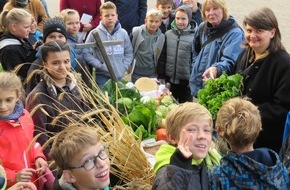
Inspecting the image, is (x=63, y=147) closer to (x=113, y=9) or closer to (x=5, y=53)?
(x=5, y=53)

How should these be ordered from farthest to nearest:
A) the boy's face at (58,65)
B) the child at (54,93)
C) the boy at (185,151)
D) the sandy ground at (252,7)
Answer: the sandy ground at (252,7)
the boy's face at (58,65)
the child at (54,93)
the boy at (185,151)

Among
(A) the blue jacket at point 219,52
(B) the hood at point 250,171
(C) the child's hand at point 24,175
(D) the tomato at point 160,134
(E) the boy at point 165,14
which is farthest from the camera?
(E) the boy at point 165,14

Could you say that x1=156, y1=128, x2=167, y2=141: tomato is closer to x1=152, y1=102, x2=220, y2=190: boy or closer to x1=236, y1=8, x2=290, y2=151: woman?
x1=236, y1=8, x2=290, y2=151: woman

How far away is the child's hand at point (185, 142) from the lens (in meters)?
2.33

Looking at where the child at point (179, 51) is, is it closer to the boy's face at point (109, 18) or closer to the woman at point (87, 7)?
the boy's face at point (109, 18)

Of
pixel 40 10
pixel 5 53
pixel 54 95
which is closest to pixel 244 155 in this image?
pixel 54 95

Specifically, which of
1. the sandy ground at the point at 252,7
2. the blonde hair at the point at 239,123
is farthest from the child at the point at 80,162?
the sandy ground at the point at 252,7

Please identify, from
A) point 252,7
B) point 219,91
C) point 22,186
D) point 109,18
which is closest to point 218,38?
point 219,91

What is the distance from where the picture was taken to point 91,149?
2.33 m

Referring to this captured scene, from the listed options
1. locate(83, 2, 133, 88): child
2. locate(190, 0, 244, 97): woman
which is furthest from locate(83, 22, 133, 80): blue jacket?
locate(190, 0, 244, 97): woman

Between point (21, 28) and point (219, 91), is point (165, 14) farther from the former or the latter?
point (219, 91)

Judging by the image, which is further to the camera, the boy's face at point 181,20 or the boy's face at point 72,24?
A: the boy's face at point 181,20

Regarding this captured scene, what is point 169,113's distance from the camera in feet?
8.75

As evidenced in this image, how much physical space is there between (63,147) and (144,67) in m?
3.70
